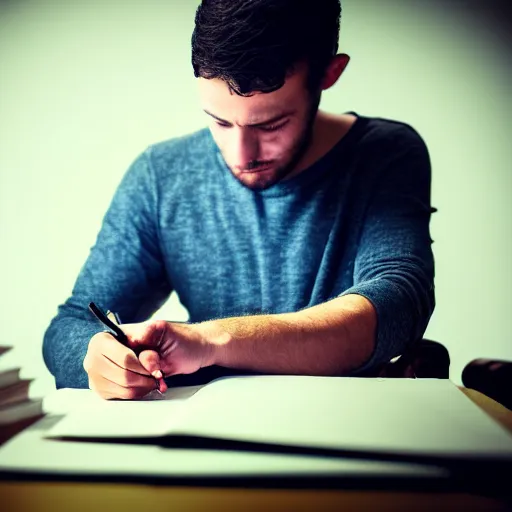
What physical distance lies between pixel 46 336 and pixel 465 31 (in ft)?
3.97

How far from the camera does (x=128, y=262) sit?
1296 millimetres

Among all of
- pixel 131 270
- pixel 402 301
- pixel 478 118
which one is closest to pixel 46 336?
pixel 131 270

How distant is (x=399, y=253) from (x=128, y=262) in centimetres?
57

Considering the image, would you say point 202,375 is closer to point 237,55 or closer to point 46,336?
point 46,336

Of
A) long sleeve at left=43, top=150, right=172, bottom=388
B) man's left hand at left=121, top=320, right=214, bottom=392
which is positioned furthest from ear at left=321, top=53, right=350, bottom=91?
man's left hand at left=121, top=320, right=214, bottom=392

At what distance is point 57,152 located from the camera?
1533mm

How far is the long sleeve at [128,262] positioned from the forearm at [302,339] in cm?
40

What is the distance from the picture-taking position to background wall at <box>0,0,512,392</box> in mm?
1504

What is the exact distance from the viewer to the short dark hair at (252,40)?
3.47 ft

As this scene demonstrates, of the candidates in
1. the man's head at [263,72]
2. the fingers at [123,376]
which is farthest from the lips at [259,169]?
the fingers at [123,376]

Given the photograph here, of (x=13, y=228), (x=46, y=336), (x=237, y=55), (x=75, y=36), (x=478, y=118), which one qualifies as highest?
(x=75, y=36)

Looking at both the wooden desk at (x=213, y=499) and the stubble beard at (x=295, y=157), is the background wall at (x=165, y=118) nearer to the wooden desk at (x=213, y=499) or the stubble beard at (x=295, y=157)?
the stubble beard at (x=295, y=157)

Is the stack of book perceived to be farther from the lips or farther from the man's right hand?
the lips

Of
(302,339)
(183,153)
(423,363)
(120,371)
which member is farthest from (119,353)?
(183,153)
